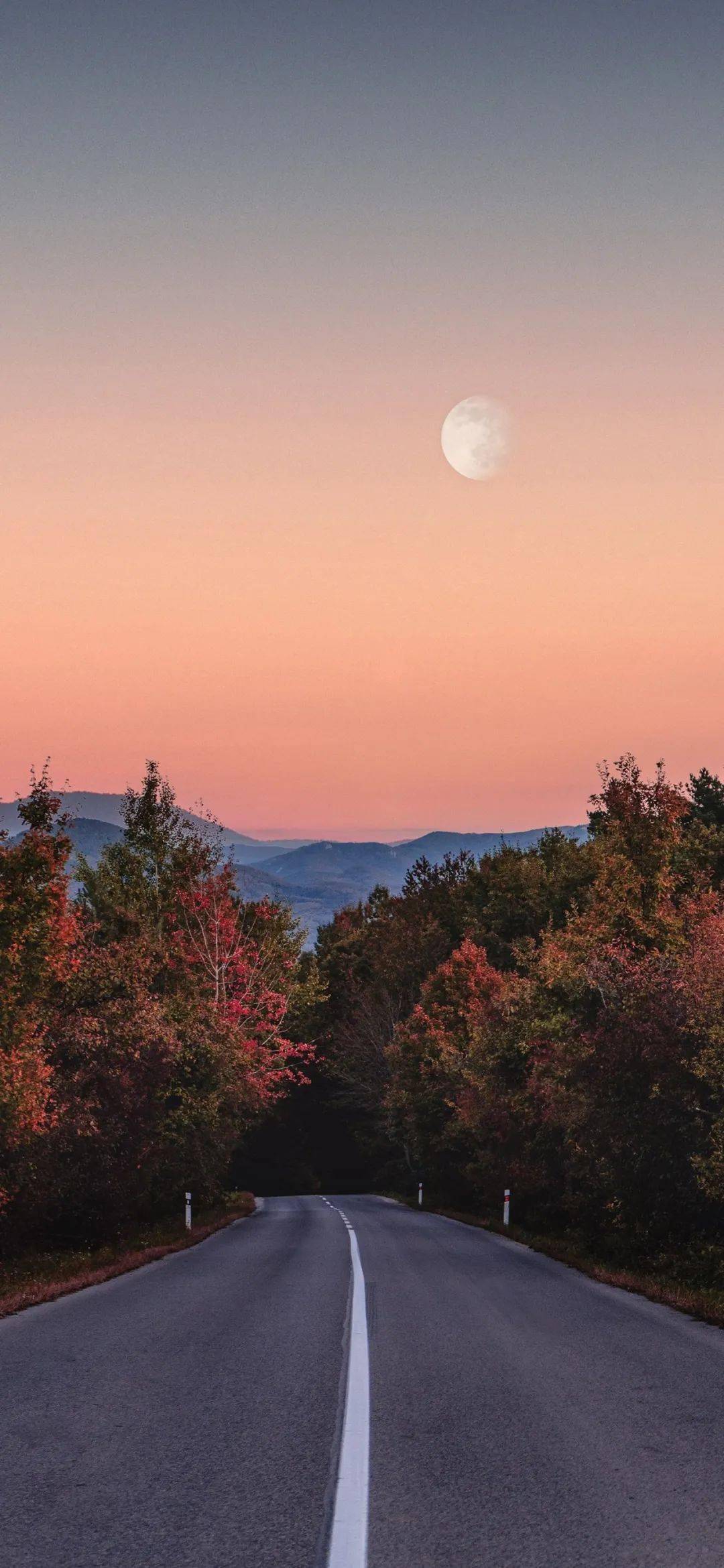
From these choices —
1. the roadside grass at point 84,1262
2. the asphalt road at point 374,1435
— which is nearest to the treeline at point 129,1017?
the roadside grass at point 84,1262

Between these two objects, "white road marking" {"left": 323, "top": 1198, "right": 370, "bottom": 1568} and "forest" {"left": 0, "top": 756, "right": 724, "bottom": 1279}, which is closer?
"white road marking" {"left": 323, "top": 1198, "right": 370, "bottom": 1568}

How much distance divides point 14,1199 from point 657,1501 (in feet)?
72.4

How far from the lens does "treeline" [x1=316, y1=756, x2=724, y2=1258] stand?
20.5 metres

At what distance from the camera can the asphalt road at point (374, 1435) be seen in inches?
202

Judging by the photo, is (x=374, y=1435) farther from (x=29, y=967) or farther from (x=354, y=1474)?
(x=29, y=967)

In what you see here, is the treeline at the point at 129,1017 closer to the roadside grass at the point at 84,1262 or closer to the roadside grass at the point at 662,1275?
the roadside grass at the point at 84,1262

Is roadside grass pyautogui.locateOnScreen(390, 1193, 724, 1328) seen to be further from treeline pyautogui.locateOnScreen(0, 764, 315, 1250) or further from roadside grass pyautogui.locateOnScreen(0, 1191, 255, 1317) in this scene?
treeline pyautogui.locateOnScreen(0, 764, 315, 1250)

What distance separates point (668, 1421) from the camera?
7.49m

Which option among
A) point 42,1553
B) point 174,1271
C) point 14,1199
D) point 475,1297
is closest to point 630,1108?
point 475,1297

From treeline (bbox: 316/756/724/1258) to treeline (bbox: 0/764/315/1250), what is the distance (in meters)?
8.39

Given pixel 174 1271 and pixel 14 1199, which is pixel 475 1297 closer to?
pixel 174 1271

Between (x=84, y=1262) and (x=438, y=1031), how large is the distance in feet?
119

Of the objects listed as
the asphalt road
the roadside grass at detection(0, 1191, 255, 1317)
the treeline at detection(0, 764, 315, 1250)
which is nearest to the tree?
the treeline at detection(0, 764, 315, 1250)

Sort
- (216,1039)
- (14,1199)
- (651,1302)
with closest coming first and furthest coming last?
(651,1302) < (14,1199) < (216,1039)
